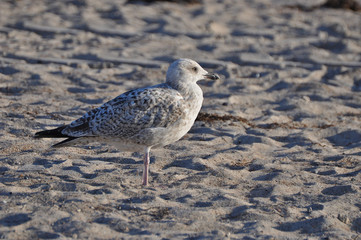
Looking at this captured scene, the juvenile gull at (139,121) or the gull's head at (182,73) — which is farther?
the gull's head at (182,73)

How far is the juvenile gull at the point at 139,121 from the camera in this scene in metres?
5.84

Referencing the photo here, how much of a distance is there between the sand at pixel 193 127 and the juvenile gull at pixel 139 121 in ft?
1.27

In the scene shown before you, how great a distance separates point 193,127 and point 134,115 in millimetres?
2291

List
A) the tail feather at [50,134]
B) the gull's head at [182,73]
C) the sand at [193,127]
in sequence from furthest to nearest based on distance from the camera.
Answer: the gull's head at [182,73], the tail feather at [50,134], the sand at [193,127]

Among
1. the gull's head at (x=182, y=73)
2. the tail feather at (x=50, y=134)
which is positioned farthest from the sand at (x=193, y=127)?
the gull's head at (x=182, y=73)

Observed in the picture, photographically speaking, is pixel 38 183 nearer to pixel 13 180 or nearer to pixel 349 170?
pixel 13 180

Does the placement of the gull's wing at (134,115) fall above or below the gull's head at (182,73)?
below

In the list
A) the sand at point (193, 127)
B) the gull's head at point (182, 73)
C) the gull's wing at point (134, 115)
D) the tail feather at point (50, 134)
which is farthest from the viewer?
the gull's head at point (182, 73)

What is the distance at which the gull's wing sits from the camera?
19.1 ft

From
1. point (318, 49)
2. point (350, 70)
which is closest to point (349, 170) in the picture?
point (350, 70)

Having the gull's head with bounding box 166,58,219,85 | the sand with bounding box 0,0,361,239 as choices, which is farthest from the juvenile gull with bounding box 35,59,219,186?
the sand with bounding box 0,0,361,239

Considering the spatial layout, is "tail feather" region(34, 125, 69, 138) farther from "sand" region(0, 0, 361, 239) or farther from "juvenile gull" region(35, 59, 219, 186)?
"sand" region(0, 0, 361, 239)

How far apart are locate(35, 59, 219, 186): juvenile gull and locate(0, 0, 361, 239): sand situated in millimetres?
387

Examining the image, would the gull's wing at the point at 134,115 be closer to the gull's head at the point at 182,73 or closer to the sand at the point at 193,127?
the gull's head at the point at 182,73
